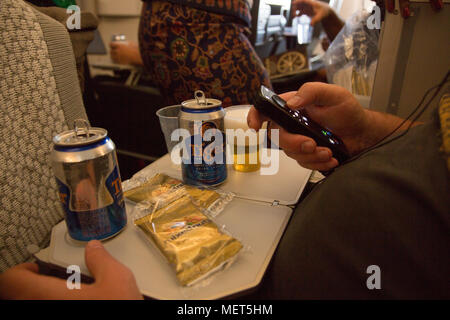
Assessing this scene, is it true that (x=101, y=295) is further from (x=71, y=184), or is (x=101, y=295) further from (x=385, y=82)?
(x=385, y=82)

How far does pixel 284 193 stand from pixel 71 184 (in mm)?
402

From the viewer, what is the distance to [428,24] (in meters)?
0.86

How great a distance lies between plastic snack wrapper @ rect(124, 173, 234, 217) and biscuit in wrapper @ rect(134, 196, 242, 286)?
3 cm

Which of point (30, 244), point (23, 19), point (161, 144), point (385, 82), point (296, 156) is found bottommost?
point (161, 144)

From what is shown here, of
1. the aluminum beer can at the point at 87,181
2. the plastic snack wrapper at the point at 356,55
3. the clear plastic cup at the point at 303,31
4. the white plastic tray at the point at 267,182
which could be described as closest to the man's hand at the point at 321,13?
the plastic snack wrapper at the point at 356,55

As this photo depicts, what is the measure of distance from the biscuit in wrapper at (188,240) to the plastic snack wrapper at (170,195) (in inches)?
1.2

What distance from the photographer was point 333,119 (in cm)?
73

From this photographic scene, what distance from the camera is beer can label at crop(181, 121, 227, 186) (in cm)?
58

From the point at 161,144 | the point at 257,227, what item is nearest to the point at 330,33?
the point at 161,144

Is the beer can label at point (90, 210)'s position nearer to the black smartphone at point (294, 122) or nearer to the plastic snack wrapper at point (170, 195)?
the plastic snack wrapper at point (170, 195)

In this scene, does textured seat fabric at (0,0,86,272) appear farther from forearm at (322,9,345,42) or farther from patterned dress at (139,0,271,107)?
forearm at (322,9,345,42)

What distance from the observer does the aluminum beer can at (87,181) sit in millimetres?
427
